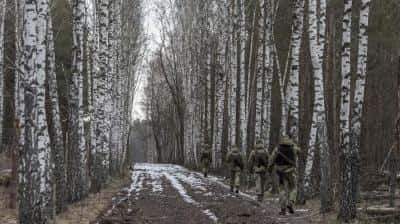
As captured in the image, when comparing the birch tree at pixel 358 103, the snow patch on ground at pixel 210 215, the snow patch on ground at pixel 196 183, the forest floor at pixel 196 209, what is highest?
the birch tree at pixel 358 103

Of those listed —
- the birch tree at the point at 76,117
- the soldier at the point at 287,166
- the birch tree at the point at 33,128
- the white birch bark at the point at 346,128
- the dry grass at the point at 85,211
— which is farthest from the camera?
the birch tree at the point at 76,117

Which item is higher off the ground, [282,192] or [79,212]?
[282,192]

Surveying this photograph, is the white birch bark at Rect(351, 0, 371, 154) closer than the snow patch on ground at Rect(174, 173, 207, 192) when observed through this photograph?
Yes

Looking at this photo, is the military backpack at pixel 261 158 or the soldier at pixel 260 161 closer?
the soldier at pixel 260 161

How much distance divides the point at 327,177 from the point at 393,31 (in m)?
19.7

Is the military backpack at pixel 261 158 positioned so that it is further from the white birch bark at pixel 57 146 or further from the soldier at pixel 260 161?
the white birch bark at pixel 57 146

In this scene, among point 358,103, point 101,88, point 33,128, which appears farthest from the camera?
point 101,88

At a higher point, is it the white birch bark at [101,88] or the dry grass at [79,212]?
the white birch bark at [101,88]

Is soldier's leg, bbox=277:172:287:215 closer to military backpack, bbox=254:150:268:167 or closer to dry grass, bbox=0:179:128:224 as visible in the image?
military backpack, bbox=254:150:268:167

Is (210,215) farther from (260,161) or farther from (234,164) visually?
(234,164)

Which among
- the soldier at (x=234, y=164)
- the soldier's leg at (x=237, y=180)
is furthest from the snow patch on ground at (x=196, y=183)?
the soldier's leg at (x=237, y=180)

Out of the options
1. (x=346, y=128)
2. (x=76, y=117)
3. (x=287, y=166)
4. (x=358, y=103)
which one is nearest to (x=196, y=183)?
(x=76, y=117)

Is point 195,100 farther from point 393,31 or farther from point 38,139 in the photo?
point 38,139

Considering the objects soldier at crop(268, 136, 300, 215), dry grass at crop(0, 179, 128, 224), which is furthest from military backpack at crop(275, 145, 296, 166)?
dry grass at crop(0, 179, 128, 224)
